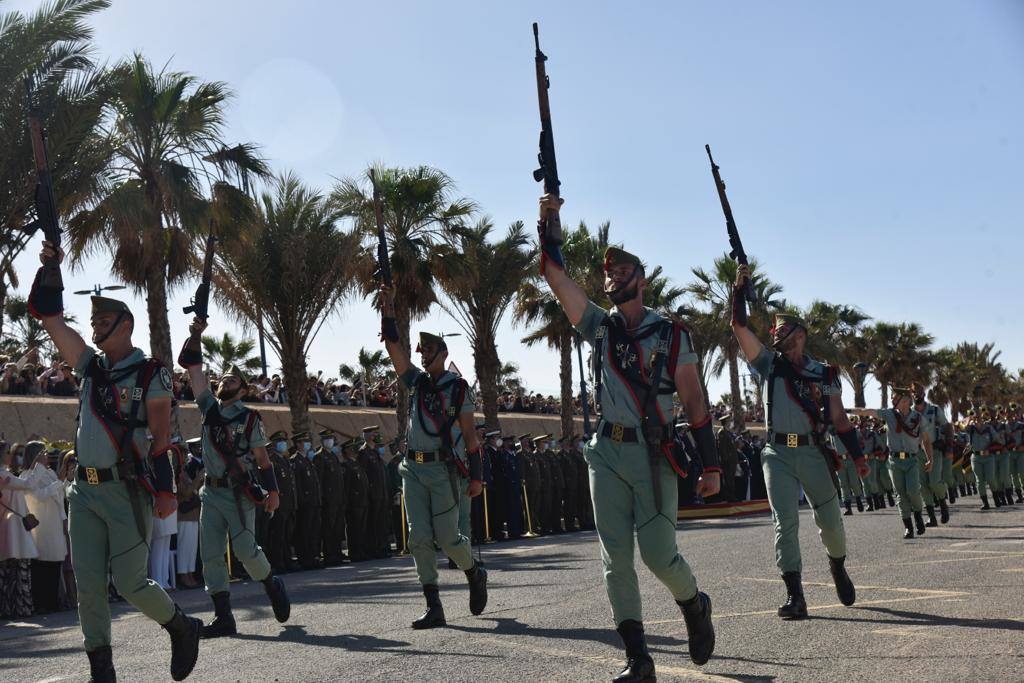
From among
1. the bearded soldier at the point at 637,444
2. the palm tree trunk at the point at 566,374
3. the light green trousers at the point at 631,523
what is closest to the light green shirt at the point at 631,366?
the bearded soldier at the point at 637,444

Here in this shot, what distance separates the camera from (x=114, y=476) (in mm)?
6402

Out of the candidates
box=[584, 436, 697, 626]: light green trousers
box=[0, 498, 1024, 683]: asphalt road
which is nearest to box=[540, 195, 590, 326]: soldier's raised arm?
box=[584, 436, 697, 626]: light green trousers

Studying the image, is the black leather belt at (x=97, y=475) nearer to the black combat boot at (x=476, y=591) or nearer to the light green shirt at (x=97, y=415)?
the light green shirt at (x=97, y=415)

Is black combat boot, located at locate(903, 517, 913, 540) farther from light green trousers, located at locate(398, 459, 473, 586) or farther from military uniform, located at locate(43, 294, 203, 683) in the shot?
military uniform, located at locate(43, 294, 203, 683)

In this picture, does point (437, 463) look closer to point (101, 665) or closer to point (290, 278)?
point (101, 665)

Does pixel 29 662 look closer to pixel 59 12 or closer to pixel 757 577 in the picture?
pixel 757 577

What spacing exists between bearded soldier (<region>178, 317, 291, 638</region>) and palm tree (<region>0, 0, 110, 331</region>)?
932cm

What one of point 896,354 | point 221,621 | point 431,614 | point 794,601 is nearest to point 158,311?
point 221,621

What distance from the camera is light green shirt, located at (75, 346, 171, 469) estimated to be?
6457mm

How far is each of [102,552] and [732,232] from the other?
5968 mm

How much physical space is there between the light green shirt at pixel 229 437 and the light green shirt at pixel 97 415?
2.77 metres

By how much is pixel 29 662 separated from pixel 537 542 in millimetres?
13232

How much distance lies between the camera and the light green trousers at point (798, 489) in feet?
28.2

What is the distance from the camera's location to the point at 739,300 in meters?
8.75
